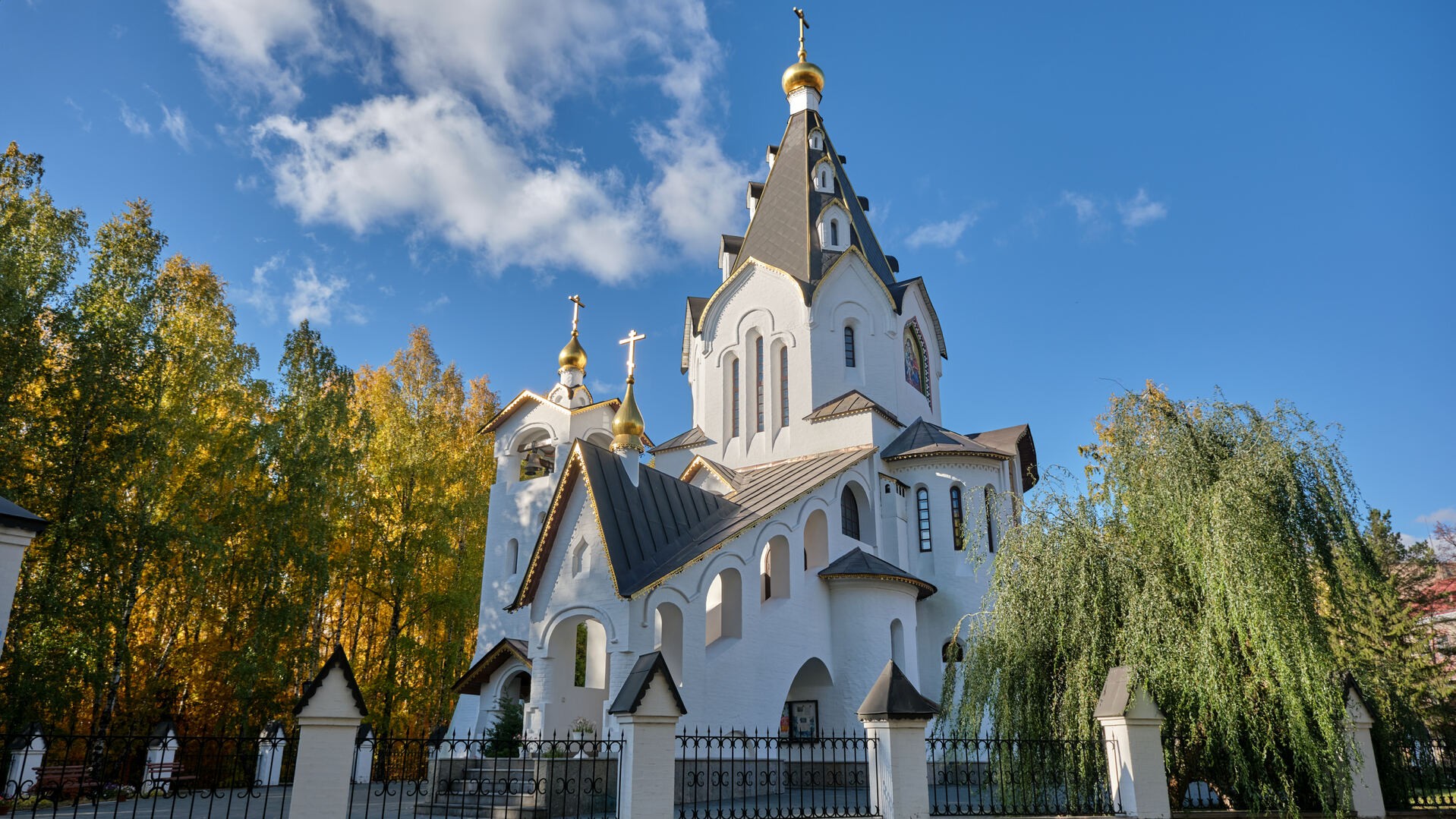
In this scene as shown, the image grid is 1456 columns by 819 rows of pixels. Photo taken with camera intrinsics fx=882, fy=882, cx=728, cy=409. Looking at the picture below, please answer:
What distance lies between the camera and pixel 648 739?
7555mm

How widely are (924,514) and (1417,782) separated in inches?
400

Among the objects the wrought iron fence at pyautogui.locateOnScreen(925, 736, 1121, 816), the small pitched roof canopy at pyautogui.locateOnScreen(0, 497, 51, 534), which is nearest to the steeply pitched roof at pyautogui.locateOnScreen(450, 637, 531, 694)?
the wrought iron fence at pyautogui.locateOnScreen(925, 736, 1121, 816)

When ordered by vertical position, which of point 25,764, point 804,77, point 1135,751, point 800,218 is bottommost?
point 25,764

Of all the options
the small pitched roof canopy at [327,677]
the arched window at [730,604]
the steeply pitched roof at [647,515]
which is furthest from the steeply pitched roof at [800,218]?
the small pitched roof canopy at [327,677]

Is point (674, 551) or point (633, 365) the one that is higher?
point (633, 365)

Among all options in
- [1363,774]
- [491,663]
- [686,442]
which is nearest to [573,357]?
[686,442]

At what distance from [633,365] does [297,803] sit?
10663mm

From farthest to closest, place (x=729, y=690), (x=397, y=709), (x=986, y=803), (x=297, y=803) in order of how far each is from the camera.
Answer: (x=397, y=709), (x=729, y=690), (x=986, y=803), (x=297, y=803)

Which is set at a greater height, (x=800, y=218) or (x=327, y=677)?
(x=800, y=218)

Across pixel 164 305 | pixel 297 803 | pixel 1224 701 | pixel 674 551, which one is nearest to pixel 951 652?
pixel 1224 701

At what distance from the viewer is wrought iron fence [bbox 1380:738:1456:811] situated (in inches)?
386

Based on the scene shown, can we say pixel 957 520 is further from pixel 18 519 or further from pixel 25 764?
pixel 18 519

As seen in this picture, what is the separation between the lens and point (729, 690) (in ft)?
43.9

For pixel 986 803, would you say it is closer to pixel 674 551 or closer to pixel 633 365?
pixel 674 551
